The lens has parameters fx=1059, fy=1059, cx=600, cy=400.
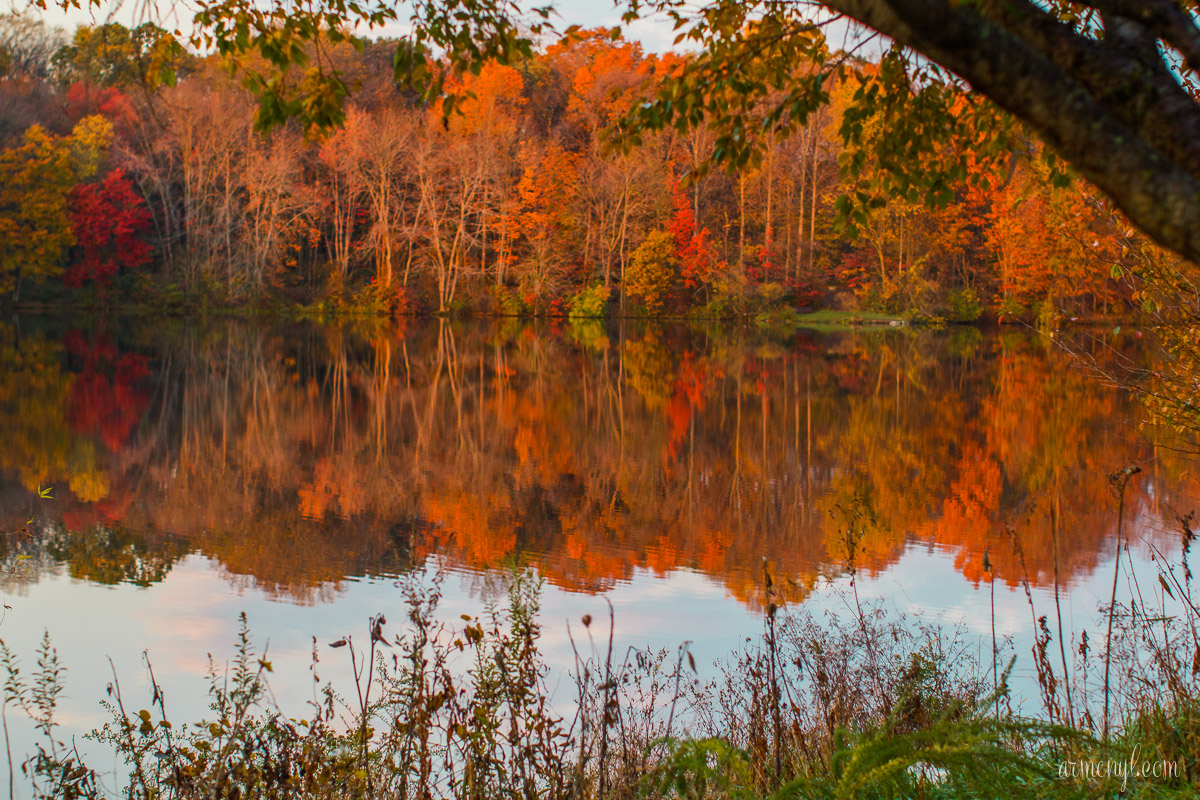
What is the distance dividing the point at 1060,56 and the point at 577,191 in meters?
47.4

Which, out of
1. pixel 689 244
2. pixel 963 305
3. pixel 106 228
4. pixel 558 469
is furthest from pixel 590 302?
pixel 558 469

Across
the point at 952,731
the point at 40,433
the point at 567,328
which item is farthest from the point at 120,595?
the point at 567,328

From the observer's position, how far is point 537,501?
11.1 m

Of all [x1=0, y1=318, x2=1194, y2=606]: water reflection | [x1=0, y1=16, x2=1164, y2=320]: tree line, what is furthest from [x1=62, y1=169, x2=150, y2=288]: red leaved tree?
[x1=0, y1=318, x2=1194, y2=606]: water reflection

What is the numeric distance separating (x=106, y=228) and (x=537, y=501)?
3962cm

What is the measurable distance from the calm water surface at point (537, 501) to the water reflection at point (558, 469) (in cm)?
6

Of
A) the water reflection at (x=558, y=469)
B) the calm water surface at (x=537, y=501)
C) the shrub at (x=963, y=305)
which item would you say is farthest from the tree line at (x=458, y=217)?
the calm water surface at (x=537, y=501)

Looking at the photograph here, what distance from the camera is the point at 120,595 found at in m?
7.55

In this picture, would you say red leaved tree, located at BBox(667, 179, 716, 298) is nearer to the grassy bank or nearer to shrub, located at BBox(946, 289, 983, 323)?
shrub, located at BBox(946, 289, 983, 323)

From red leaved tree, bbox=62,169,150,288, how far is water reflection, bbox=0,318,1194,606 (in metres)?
20.9

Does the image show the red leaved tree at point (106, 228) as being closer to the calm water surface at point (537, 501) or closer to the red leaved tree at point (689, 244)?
the calm water surface at point (537, 501)

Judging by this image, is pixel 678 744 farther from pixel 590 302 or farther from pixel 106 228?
pixel 106 228

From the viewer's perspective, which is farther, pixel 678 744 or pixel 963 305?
pixel 963 305

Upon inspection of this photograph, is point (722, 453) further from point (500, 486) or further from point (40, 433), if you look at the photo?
point (40, 433)
